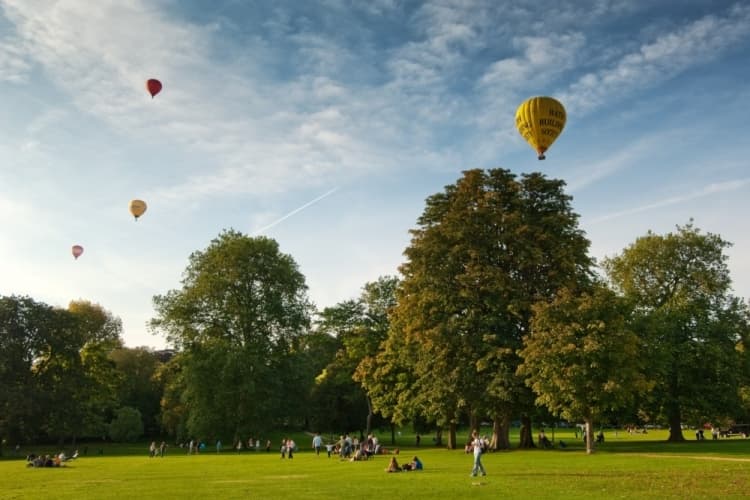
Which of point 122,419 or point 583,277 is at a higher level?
point 583,277

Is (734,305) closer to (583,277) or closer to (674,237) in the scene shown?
(674,237)

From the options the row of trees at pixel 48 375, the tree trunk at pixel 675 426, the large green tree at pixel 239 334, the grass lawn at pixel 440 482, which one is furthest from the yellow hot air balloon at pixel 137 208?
the tree trunk at pixel 675 426

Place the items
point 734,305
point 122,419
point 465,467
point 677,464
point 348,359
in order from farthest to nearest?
1. point 122,419
2. point 348,359
3. point 734,305
4. point 465,467
5. point 677,464

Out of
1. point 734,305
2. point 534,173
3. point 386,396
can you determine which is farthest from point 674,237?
point 386,396

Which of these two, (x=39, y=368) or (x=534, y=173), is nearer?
(x=534, y=173)

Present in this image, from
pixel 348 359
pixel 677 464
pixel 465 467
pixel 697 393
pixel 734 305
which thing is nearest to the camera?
pixel 677 464

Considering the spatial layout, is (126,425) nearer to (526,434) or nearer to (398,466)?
(526,434)

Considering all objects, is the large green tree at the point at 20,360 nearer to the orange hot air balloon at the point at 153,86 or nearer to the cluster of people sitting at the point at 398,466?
the orange hot air balloon at the point at 153,86

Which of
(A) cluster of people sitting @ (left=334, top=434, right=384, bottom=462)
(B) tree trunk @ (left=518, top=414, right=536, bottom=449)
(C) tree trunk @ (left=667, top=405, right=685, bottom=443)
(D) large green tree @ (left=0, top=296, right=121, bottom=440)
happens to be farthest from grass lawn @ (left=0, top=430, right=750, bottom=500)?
(D) large green tree @ (left=0, top=296, right=121, bottom=440)

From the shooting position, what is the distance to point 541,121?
40656 millimetres

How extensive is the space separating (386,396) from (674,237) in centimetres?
2822

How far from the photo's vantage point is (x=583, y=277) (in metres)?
45.7

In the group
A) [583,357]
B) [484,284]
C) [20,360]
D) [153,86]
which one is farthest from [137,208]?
[583,357]

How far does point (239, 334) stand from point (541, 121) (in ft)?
123
